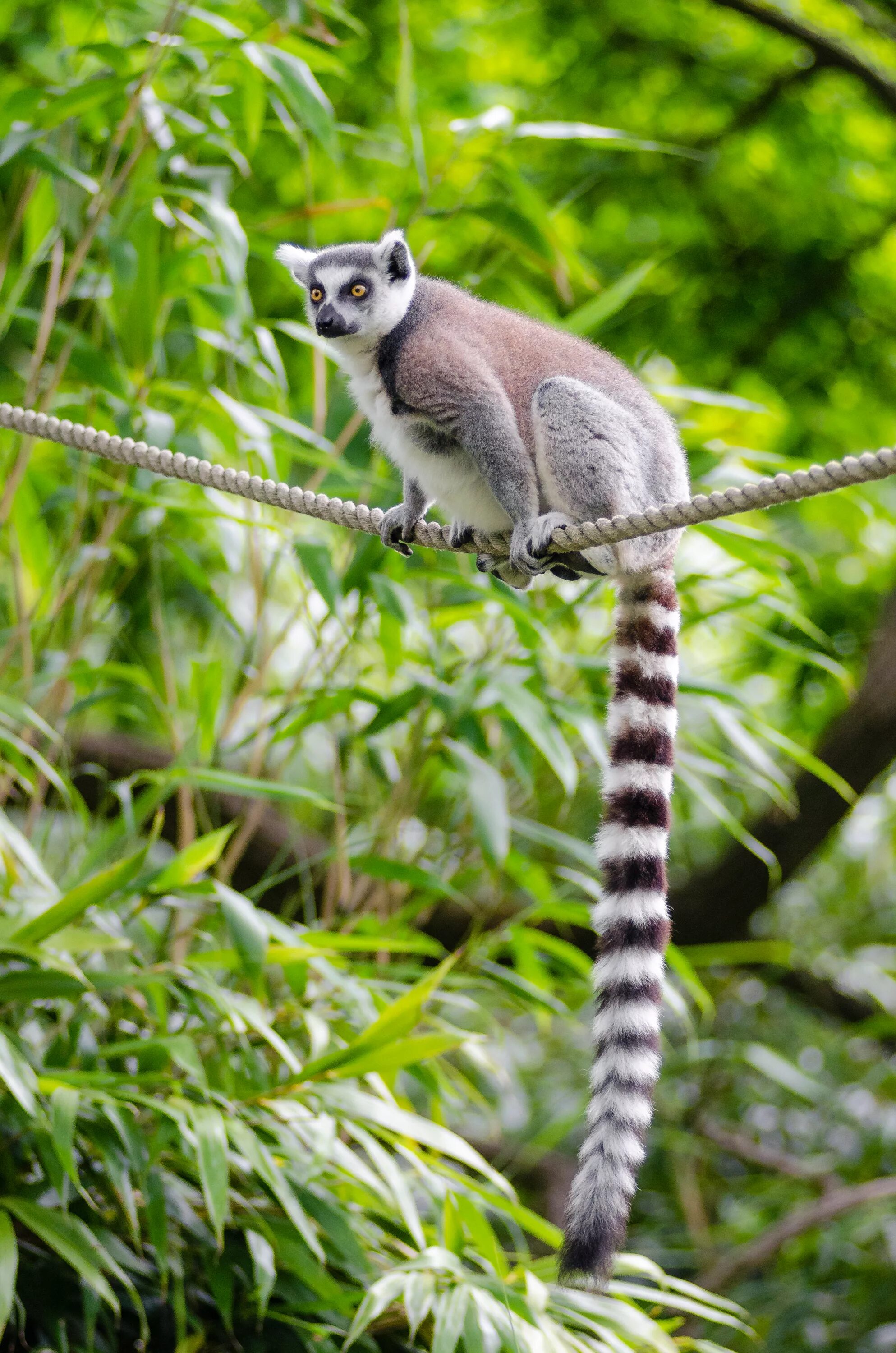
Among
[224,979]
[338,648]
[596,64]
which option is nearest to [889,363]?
[596,64]

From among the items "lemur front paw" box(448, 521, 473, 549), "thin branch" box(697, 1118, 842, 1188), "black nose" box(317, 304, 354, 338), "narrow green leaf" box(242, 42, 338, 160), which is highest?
"narrow green leaf" box(242, 42, 338, 160)

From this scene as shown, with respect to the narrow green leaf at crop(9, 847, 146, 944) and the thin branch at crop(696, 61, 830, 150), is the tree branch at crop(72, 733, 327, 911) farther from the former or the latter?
the thin branch at crop(696, 61, 830, 150)

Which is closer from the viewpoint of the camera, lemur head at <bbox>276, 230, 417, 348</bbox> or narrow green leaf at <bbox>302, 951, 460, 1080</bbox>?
lemur head at <bbox>276, 230, 417, 348</bbox>

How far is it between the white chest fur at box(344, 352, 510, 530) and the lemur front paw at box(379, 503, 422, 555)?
0.18ft

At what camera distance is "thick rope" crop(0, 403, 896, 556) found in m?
1.26

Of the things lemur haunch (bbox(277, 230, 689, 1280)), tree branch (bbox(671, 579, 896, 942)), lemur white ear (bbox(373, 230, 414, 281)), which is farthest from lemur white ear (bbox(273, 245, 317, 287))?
tree branch (bbox(671, 579, 896, 942))

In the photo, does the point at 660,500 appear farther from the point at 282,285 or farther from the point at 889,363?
the point at 889,363

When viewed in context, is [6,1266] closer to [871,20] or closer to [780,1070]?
[780,1070]

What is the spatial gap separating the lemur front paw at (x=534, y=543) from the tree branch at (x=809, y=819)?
7.63ft

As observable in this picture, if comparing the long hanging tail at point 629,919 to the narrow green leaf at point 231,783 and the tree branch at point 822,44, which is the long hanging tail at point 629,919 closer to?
the narrow green leaf at point 231,783

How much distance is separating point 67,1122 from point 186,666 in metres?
2.16

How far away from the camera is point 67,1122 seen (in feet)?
6.46

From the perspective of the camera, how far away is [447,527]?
1.95 metres

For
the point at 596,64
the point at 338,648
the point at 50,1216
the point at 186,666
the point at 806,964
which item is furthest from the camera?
the point at 806,964
